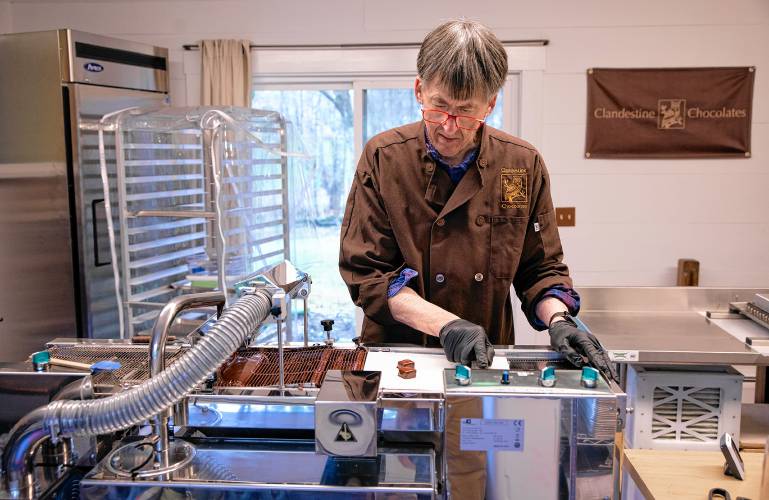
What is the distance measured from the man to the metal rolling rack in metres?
1.39

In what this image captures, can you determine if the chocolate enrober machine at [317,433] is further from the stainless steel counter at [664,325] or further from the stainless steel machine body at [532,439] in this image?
the stainless steel counter at [664,325]

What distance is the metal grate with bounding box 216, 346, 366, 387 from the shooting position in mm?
1218

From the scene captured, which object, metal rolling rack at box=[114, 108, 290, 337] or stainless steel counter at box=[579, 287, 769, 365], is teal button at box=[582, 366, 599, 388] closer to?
stainless steel counter at box=[579, 287, 769, 365]

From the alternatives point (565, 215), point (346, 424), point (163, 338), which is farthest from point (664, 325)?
point (163, 338)

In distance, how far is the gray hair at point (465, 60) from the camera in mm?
1421

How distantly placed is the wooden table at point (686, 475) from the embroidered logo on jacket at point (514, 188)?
0.76 m

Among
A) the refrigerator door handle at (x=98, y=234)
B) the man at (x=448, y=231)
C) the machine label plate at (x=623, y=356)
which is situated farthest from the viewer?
the refrigerator door handle at (x=98, y=234)

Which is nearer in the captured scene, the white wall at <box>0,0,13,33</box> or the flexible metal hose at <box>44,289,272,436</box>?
the flexible metal hose at <box>44,289,272,436</box>

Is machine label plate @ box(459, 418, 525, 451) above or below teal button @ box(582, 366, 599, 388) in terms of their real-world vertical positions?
below

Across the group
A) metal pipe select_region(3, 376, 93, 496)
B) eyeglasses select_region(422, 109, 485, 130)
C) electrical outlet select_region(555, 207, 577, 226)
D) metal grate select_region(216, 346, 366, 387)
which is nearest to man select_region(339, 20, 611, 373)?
eyeglasses select_region(422, 109, 485, 130)

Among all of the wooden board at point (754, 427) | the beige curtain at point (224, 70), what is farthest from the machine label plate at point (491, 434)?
the beige curtain at point (224, 70)

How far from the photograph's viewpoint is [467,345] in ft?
4.17

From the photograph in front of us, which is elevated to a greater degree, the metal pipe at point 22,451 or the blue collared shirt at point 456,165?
the blue collared shirt at point 456,165

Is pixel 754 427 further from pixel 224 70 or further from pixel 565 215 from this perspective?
Answer: pixel 224 70
